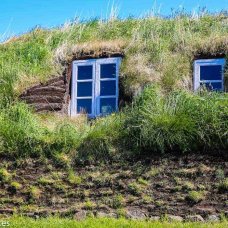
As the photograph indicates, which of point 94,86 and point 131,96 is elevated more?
point 94,86

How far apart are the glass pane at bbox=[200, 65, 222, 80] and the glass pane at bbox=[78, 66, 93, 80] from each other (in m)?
2.78

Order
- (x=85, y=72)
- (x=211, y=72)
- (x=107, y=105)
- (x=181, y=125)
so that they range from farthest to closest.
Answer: (x=85, y=72)
(x=107, y=105)
(x=211, y=72)
(x=181, y=125)

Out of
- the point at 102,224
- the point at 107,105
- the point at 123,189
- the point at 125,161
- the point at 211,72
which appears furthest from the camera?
the point at 107,105

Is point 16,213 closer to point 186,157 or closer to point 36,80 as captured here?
point 186,157

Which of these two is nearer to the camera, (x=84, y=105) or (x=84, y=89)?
(x=84, y=105)

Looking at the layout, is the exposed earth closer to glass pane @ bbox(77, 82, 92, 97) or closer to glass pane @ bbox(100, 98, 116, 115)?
glass pane @ bbox(100, 98, 116, 115)

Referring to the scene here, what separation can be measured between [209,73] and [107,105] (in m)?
2.58

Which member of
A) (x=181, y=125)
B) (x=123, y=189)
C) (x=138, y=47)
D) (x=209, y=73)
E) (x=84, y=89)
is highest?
(x=138, y=47)

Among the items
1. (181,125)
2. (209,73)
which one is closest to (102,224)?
(181,125)

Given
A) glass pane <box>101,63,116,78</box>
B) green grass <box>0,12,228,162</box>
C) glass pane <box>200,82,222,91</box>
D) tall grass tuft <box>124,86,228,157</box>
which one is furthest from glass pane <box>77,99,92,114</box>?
tall grass tuft <box>124,86,228,157</box>

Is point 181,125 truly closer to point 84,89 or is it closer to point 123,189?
point 123,189

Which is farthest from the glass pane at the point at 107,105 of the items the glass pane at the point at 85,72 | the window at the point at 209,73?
the window at the point at 209,73

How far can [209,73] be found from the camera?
13578 mm

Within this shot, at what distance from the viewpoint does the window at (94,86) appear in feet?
45.9
